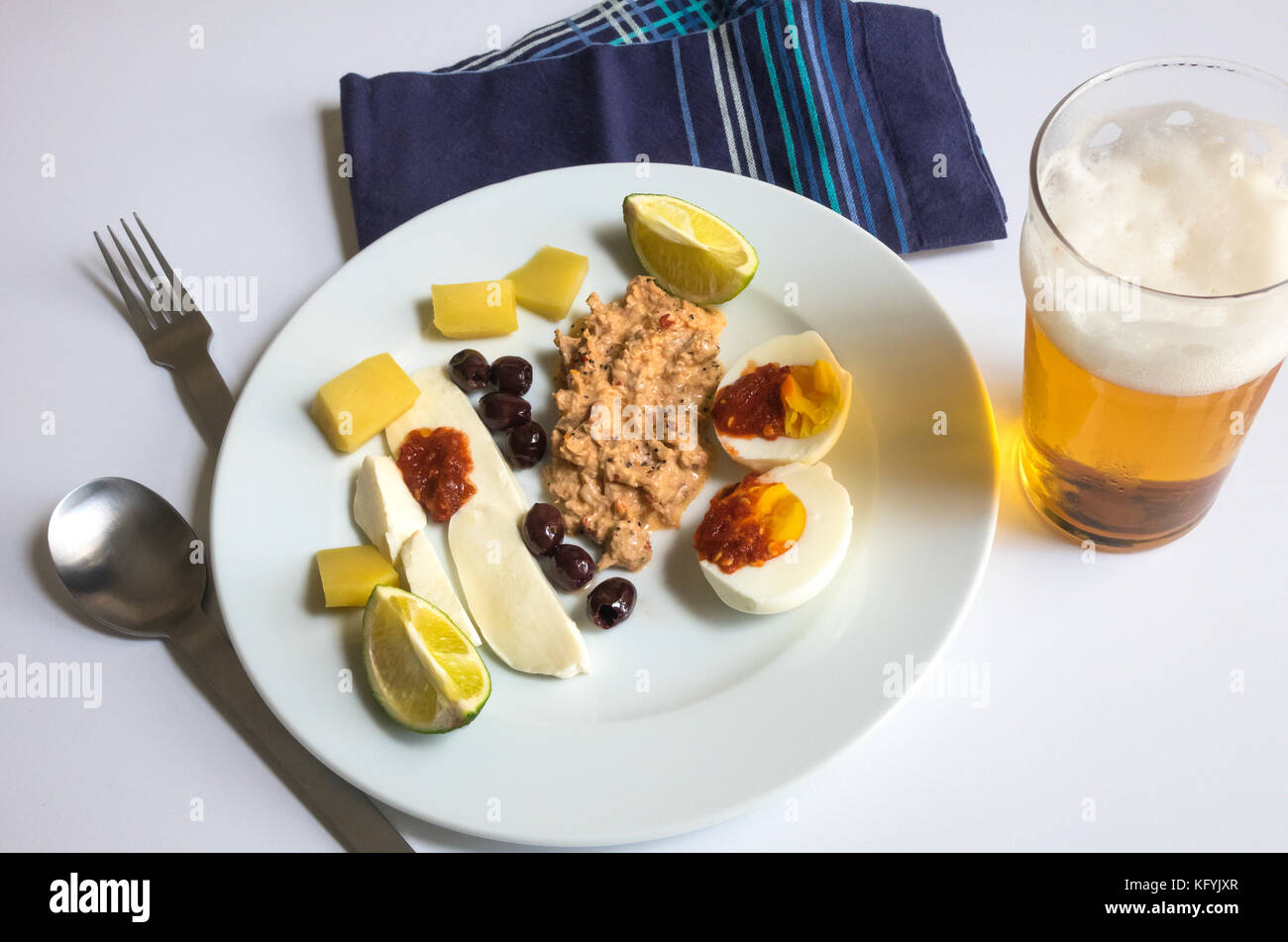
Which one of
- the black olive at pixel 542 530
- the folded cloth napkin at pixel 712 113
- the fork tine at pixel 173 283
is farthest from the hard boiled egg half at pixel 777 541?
the fork tine at pixel 173 283

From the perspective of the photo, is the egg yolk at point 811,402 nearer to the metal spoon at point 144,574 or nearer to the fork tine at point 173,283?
the metal spoon at point 144,574

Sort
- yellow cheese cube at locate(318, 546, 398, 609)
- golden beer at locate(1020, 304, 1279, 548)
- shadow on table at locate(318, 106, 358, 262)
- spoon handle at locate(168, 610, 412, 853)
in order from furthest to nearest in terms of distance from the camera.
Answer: shadow on table at locate(318, 106, 358, 262)
yellow cheese cube at locate(318, 546, 398, 609)
spoon handle at locate(168, 610, 412, 853)
golden beer at locate(1020, 304, 1279, 548)

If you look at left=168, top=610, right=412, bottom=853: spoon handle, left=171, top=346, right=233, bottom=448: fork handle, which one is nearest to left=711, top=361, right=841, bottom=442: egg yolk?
left=168, top=610, right=412, bottom=853: spoon handle

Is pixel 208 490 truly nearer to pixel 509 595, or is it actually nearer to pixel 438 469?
pixel 438 469

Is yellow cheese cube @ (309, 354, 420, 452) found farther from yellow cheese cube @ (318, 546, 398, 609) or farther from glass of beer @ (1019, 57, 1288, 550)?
glass of beer @ (1019, 57, 1288, 550)

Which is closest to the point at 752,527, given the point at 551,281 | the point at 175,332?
the point at 551,281

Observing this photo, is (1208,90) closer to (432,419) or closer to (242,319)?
(432,419)

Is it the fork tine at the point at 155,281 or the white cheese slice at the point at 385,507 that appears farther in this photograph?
the fork tine at the point at 155,281
